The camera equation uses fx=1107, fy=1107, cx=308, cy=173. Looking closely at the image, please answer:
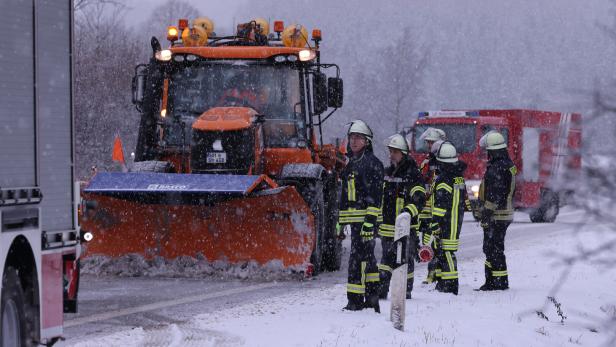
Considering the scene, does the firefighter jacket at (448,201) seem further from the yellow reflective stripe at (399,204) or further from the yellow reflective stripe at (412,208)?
the yellow reflective stripe at (412,208)

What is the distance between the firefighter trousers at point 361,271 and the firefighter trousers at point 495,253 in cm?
296

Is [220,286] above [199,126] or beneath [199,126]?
beneath

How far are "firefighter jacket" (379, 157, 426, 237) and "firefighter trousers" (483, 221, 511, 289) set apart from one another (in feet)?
6.64

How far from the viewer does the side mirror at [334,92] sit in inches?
562

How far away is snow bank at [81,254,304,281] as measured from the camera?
13.3 meters

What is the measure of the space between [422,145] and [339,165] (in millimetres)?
10485

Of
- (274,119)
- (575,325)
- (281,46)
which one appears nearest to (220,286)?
(274,119)

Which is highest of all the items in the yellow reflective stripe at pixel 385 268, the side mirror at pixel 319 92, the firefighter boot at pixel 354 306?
the side mirror at pixel 319 92

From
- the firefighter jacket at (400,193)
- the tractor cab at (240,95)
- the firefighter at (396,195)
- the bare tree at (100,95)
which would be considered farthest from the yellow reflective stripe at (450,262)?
the bare tree at (100,95)

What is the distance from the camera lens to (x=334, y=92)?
14.3 meters

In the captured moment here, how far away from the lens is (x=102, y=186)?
12.8m

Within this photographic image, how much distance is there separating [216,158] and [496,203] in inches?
139

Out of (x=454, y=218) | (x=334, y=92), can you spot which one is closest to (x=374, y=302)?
(x=454, y=218)

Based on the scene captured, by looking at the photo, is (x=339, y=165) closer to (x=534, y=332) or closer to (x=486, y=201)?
(x=486, y=201)
